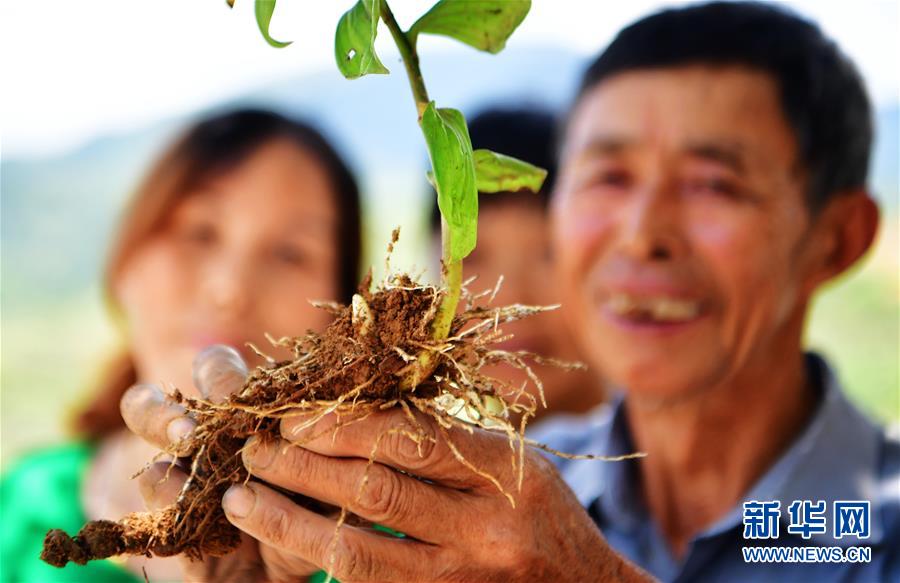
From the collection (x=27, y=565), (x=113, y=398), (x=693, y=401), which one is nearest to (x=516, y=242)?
(x=693, y=401)

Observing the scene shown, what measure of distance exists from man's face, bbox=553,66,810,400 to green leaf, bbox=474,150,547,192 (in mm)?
540

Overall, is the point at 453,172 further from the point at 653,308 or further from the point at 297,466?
the point at 653,308

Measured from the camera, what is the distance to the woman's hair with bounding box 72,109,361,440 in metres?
1.89

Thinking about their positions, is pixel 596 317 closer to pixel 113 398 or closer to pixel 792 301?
pixel 792 301

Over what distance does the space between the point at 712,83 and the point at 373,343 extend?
929 mm

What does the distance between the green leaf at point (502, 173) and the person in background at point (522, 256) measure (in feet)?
3.29

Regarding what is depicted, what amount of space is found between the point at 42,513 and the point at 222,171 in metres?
0.90

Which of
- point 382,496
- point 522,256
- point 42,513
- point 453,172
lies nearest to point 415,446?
point 382,496

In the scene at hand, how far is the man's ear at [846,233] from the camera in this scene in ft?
5.15

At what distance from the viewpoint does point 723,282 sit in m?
1.44

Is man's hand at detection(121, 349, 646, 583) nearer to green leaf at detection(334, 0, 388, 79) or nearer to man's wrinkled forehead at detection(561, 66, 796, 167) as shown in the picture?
green leaf at detection(334, 0, 388, 79)

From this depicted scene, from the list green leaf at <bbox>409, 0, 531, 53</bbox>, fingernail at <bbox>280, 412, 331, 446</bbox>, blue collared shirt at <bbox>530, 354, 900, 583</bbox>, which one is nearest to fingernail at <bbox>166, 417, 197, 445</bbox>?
fingernail at <bbox>280, 412, 331, 446</bbox>

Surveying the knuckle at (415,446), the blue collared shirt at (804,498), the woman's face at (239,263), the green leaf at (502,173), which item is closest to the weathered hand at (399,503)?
the knuckle at (415,446)

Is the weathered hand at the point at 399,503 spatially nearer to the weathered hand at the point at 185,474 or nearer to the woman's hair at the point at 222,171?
the weathered hand at the point at 185,474
